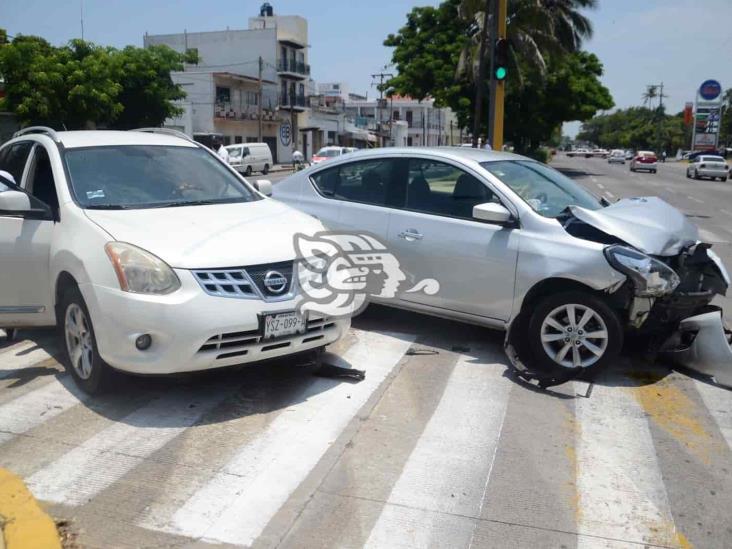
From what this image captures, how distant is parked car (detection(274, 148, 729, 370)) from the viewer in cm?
511

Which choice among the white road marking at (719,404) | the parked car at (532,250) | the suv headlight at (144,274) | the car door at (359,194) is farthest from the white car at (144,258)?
the white road marking at (719,404)

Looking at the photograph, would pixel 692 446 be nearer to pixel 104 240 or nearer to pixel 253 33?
pixel 104 240

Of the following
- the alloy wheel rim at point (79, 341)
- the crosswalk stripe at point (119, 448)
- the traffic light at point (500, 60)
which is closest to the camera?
the crosswalk stripe at point (119, 448)

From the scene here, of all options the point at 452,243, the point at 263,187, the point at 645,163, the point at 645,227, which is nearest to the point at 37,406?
the point at 263,187

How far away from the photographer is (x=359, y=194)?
663cm

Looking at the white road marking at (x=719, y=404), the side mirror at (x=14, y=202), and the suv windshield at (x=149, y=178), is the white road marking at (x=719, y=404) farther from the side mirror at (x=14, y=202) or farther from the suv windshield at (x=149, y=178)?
the side mirror at (x=14, y=202)

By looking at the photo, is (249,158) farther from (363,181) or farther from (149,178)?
(149,178)

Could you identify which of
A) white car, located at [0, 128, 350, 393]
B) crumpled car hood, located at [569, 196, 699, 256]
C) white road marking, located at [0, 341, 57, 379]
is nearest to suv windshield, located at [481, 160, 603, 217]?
crumpled car hood, located at [569, 196, 699, 256]

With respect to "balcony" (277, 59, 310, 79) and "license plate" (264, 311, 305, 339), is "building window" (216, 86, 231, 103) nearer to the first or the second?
"balcony" (277, 59, 310, 79)

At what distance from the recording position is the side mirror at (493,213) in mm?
5422

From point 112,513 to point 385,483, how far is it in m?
1.35

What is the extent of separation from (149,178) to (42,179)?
809mm

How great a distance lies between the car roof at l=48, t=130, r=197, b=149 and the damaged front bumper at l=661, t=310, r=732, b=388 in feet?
14.0

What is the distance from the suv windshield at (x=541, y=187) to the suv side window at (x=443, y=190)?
7.7 inches
